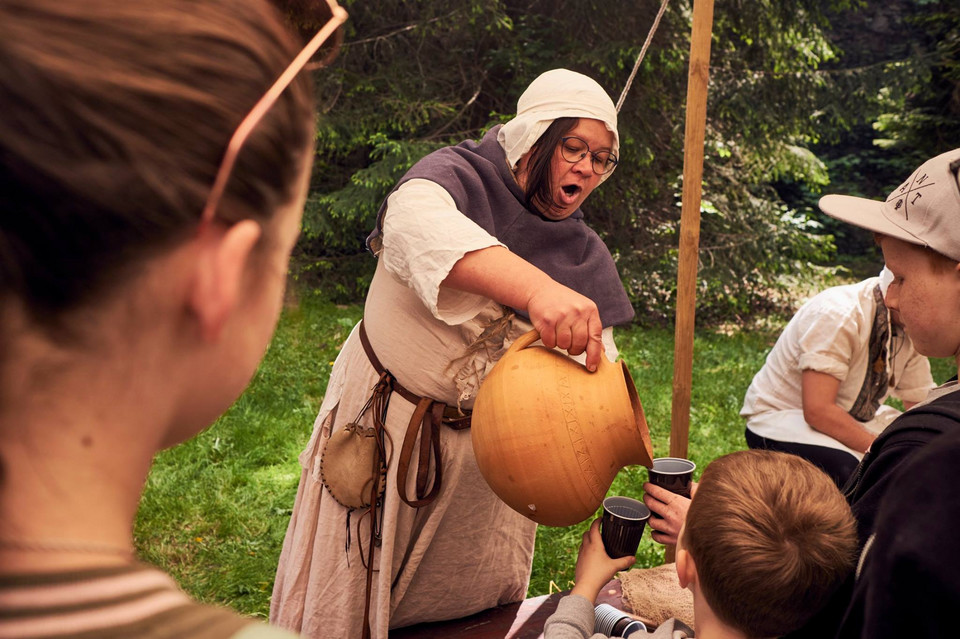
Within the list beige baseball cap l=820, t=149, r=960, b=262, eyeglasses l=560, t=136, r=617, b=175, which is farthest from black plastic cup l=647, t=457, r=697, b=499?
eyeglasses l=560, t=136, r=617, b=175

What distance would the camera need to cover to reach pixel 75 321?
478 mm

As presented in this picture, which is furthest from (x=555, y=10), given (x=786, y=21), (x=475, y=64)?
(x=786, y=21)

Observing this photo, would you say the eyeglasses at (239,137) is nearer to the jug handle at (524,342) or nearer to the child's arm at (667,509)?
the jug handle at (524,342)

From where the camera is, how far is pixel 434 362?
1932 millimetres

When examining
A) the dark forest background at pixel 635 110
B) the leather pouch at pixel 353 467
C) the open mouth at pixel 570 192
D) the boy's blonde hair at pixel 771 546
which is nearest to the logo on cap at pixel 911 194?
the boy's blonde hair at pixel 771 546

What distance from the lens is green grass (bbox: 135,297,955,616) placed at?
11.2 feet

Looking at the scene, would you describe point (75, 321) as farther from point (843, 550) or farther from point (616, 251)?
point (616, 251)

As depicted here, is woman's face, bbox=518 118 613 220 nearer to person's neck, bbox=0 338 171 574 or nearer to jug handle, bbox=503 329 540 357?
jug handle, bbox=503 329 540 357

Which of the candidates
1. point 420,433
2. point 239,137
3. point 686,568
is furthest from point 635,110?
point 239,137

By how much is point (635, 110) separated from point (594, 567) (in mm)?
6664

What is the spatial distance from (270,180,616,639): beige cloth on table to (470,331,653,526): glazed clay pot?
0.98ft

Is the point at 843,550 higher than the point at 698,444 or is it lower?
higher

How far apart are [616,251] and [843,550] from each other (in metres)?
7.08

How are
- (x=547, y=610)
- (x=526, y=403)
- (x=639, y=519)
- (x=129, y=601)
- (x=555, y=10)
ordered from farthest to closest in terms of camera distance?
(x=555, y=10) → (x=547, y=610) → (x=639, y=519) → (x=526, y=403) → (x=129, y=601)
